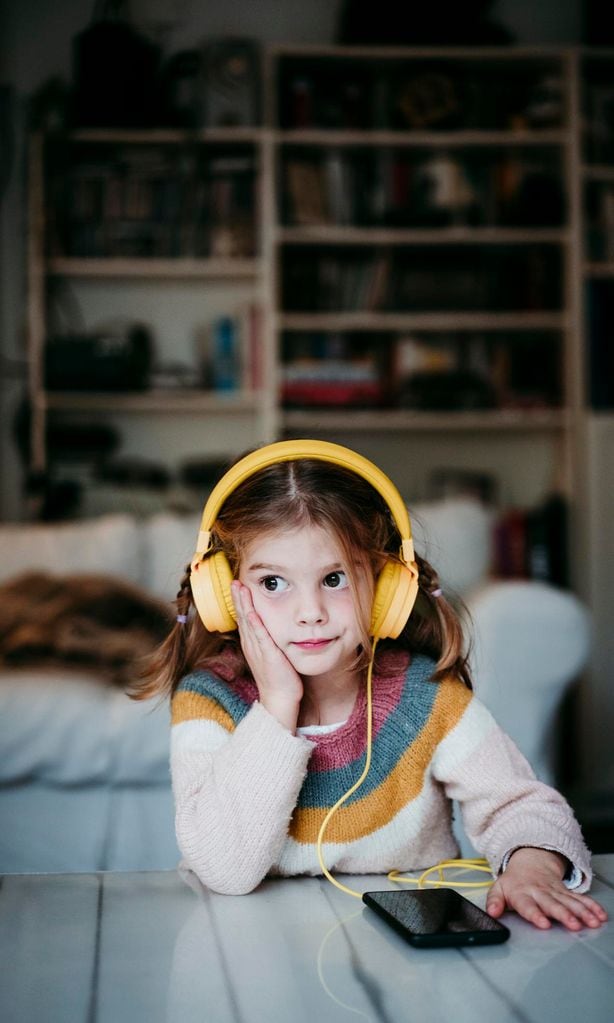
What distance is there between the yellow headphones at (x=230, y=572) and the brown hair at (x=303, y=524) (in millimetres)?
21

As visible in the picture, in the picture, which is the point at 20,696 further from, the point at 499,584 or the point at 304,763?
the point at 304,763

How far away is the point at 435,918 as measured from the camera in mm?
726

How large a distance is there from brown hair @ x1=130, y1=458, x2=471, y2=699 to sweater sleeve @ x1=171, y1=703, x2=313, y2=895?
0.12m

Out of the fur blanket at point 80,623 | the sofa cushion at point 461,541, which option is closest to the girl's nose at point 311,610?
the fur blanket at point 80,623

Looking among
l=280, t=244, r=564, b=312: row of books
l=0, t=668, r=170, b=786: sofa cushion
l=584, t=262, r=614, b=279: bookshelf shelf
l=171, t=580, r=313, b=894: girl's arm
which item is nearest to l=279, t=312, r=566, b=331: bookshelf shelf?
l=280, t=244, r=564, b=312: row of books

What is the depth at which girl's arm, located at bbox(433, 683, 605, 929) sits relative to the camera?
30.4 inches

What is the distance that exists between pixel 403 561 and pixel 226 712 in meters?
0.21

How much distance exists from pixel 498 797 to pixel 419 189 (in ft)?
9.67

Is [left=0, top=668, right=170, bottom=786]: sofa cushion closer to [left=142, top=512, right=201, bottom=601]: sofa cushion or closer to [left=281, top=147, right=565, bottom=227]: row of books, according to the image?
[left=142, top=512, right=201, bottom=601]: sofa cushion

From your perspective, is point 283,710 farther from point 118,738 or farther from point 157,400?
point 157,400

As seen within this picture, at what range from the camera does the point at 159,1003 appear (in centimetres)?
61

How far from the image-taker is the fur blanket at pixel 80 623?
2.20 meters

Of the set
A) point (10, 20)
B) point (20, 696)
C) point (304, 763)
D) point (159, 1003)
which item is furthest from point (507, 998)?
point (10, 20)

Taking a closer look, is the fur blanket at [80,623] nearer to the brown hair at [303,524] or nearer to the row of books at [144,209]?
the brown hair at [303,524]
